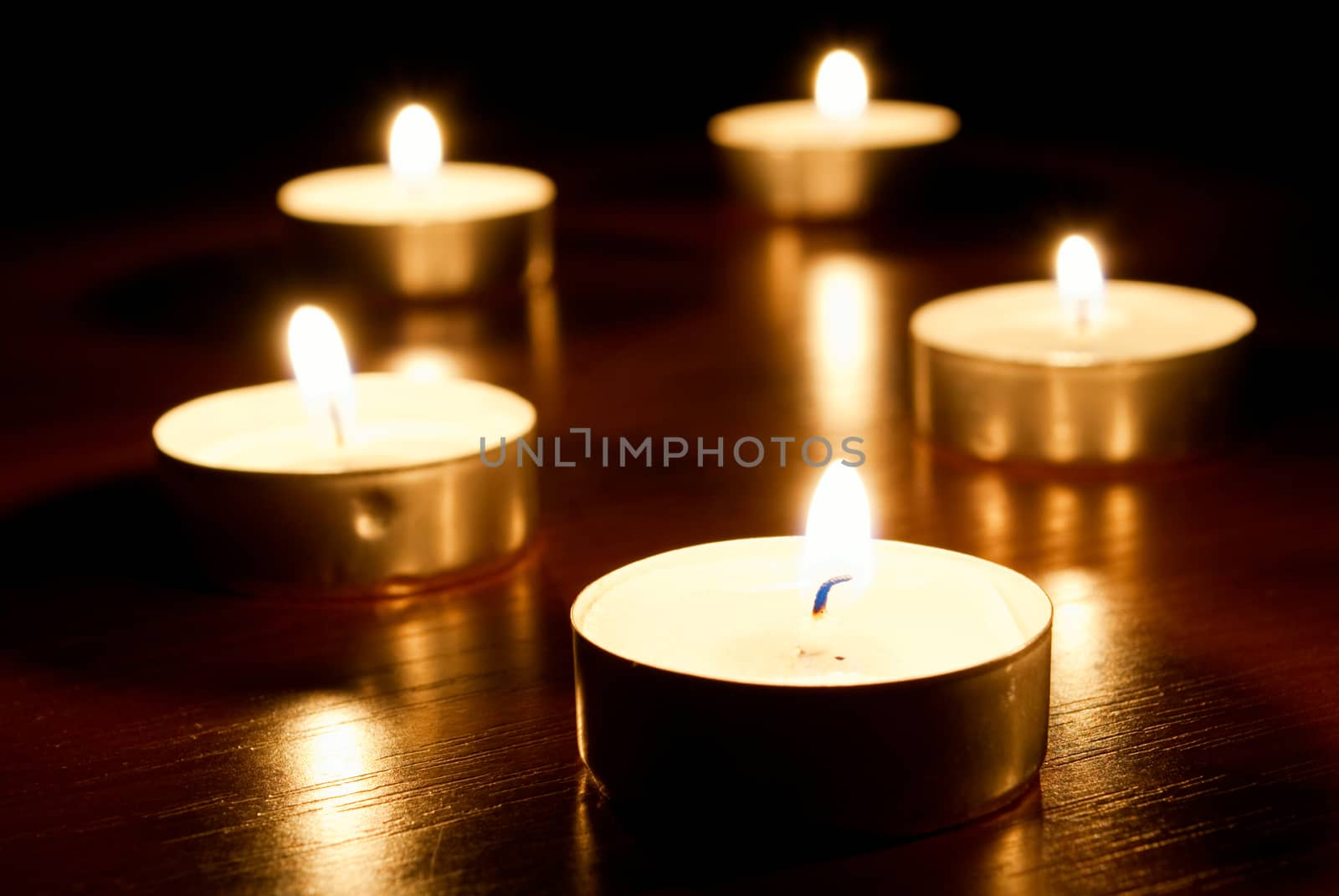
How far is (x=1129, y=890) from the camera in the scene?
1.97 ft

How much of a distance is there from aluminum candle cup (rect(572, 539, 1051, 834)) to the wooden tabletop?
0.02 metres

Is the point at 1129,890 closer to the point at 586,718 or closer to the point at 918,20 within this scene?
the point at 586,718

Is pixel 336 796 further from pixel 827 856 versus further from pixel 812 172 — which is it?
pixel 812 172

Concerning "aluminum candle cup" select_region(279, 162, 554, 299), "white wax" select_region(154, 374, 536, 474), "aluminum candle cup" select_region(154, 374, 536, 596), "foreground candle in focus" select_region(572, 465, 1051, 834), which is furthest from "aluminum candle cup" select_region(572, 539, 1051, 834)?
"aluminum candle cup" select_region(279, 162, 554, 299)

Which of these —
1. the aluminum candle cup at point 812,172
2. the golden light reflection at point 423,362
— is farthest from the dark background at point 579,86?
the golden light reflection at point 423,362

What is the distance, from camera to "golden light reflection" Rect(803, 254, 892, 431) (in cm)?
121

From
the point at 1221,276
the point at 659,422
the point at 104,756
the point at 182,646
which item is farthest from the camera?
the point at 1221,276

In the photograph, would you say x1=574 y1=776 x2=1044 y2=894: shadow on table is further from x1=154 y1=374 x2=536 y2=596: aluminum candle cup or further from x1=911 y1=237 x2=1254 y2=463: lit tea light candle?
x1=911 y1=237 x2=1254 y2=463: lit tea light candle

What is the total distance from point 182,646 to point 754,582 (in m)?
0.28

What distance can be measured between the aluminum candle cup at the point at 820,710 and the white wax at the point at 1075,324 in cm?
45

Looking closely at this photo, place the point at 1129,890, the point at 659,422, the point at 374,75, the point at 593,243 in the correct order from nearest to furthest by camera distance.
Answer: the point at 1129,890, the point at 659,422, the point at 593,243, the point at 374,75

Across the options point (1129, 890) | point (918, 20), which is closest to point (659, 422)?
point (1129, 890)

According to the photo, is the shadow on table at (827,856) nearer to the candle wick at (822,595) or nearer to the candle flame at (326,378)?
the candle wick at (822,595)

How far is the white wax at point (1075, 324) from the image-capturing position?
119 cm
